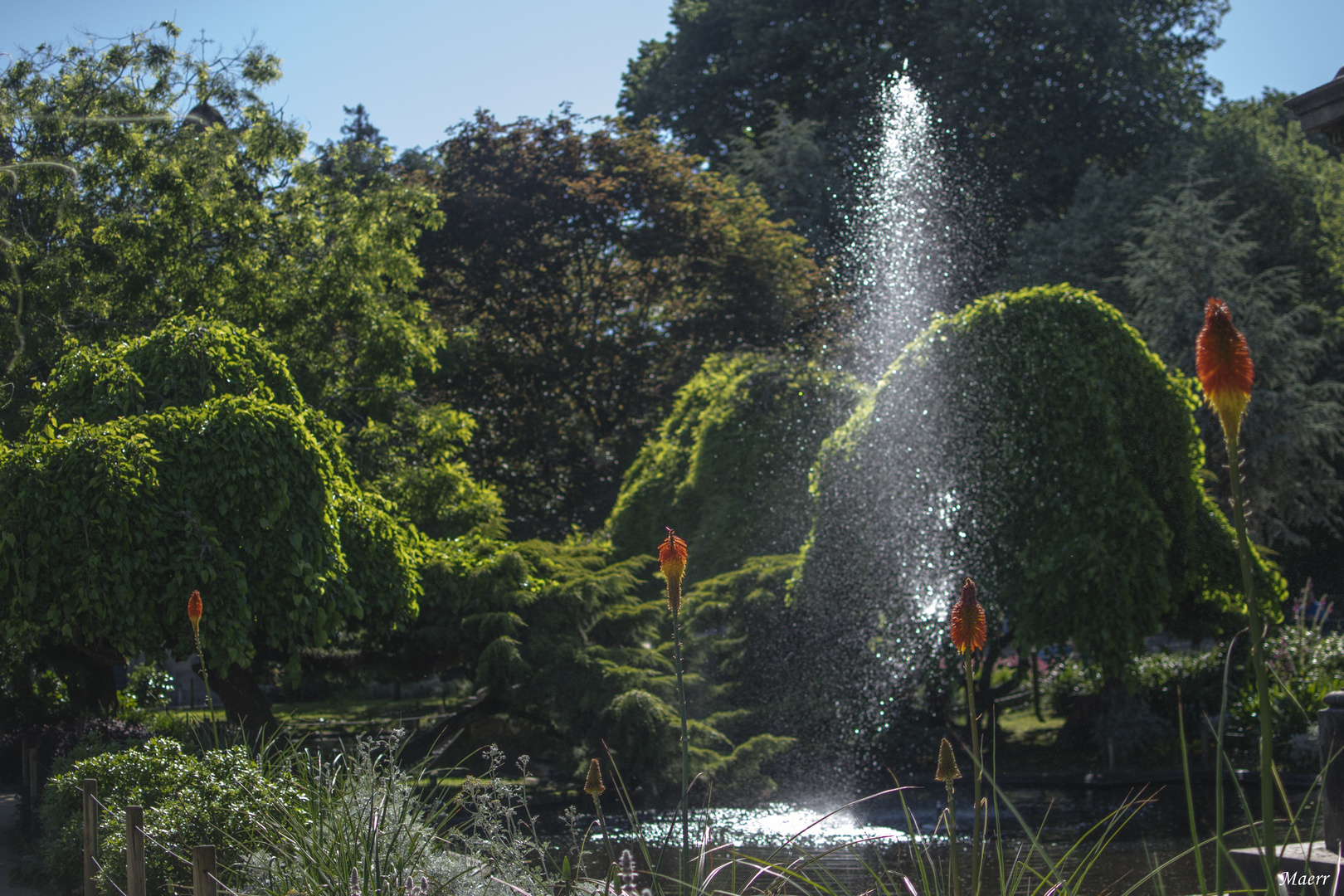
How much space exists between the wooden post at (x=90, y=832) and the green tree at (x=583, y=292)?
601 inches

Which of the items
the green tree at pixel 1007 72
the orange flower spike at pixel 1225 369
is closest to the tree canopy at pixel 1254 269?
the green tree at pixel 1007 72

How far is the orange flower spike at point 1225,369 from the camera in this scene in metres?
1.36

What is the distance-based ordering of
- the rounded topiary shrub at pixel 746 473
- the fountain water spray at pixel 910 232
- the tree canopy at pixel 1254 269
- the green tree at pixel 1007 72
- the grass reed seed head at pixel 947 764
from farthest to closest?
the green tree at pixel 1007 72 < the fountain water spray at pixel 910 232 < the tree canopy at pixel 1254 269 < the rounded topiary shrub at pixel 746 473 < the grass reed seed head at pixel 947 764

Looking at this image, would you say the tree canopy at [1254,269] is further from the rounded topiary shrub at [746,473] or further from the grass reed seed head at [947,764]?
the grass reed seed head at [947,764]

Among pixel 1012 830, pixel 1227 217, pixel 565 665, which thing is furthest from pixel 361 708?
pixel 1227 217

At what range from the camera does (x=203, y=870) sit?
335cm

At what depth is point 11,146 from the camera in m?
11.9

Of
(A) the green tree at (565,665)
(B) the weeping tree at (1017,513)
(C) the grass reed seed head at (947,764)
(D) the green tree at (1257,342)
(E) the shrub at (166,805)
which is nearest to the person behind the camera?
(C) the grass reed seed head at (947,764)

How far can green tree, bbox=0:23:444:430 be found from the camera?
36.2ft

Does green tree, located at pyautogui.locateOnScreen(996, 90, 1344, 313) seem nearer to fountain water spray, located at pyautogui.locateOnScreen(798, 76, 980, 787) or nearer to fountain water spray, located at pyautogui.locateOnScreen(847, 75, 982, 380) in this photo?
fountain water spray, located at pyautogui.locateOnScreen(847, 75, 982, 380)

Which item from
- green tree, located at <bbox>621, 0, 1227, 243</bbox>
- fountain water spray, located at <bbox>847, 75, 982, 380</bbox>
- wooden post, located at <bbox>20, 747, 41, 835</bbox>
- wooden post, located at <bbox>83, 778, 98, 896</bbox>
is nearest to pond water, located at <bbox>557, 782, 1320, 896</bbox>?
wooden post, located at <bbox>83, 778, 98, 896</bbox>

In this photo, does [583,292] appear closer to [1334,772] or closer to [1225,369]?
[1334,772]

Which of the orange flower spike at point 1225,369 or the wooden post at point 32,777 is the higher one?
the orange flower spike at point 1225,369

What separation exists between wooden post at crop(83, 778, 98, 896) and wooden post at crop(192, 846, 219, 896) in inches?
74.3
